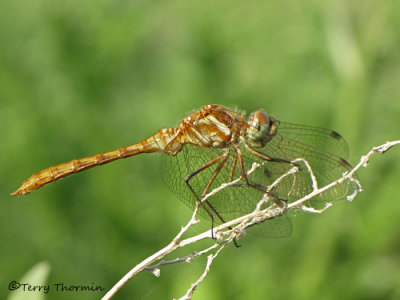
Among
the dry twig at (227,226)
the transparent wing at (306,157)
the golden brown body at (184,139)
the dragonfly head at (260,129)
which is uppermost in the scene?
the golden brown body at (184,139)

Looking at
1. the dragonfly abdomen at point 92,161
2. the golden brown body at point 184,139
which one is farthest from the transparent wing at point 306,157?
the dragonfly abdomen at point 92,161

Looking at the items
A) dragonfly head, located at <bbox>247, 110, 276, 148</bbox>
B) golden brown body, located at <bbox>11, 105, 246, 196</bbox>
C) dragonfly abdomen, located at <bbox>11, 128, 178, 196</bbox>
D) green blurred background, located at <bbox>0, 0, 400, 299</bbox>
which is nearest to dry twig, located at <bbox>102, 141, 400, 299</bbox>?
dragonfly head, located at <bbox>247, 110, 276, 148</bbox>

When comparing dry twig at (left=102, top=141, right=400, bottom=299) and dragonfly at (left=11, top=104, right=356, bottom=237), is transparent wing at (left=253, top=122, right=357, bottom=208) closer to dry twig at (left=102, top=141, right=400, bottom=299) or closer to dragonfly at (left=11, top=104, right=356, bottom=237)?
dragonfly at (left=11, top=104, right=356, bottom=237)

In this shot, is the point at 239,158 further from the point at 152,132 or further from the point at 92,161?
the point at 152,132

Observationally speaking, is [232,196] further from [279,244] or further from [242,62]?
[242,62]

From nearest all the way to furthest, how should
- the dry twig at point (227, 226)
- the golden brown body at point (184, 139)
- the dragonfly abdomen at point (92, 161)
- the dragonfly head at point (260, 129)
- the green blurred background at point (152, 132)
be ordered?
the dry twig at point (227, 226) → the dragonfly head at point (260, 129) → the golden brown body at point (184, 139) → the dragonfly abdomen at point (92, 161) → the green blurred background at point (152, 132)

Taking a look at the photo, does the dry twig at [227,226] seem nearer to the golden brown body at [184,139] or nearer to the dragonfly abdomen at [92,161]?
the golden brown body at [184,139]
